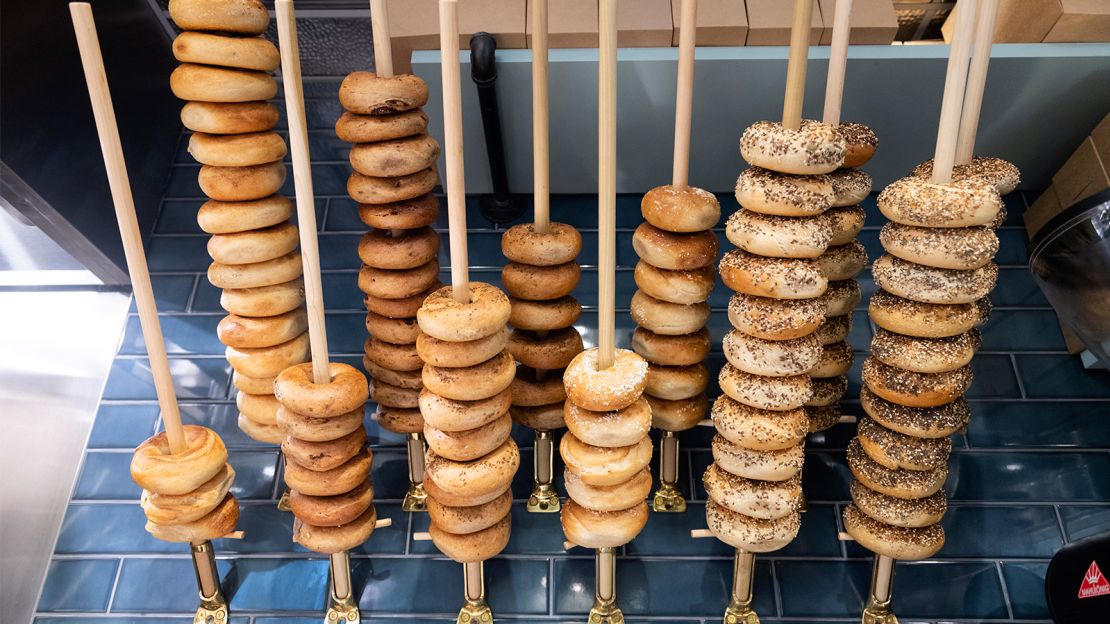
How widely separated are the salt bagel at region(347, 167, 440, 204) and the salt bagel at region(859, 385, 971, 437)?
1.94 ft

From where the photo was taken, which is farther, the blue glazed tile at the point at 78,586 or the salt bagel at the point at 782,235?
the blue glazed tile at the point at 78,586

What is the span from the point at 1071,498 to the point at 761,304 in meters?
0.63

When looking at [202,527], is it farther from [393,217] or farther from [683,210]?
[683,210]

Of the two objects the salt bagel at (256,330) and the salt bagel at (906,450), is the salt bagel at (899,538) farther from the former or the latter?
the salt bagel at (256,330)

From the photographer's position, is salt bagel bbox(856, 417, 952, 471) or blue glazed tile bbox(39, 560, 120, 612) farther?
blue glazed tile bbox(39, 560, 120, 612)

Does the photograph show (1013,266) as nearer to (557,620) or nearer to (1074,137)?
(1074,137)

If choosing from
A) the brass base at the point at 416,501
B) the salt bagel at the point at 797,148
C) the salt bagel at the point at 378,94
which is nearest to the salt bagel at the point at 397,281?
the salt bagel at the point at 378,94

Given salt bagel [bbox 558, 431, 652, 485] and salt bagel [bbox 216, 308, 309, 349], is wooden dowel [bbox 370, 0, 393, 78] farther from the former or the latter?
salt bagel [bbox 558, 431, 652, 485]

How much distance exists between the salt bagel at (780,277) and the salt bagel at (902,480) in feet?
0.85

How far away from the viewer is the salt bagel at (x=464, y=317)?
3.41 feet

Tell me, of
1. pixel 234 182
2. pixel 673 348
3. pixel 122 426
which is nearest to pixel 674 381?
pixel 673 348

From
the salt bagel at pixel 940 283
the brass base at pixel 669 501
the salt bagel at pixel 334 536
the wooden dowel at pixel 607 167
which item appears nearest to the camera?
the wooden dowel at pixel 607 167

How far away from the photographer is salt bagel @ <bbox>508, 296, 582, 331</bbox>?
120 centimetres

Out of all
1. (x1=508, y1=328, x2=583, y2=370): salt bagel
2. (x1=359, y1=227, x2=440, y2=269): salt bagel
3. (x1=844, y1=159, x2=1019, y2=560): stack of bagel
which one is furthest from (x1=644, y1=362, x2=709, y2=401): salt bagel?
Answer: (x1=359, y1=227, x2=440, y2=269): salt bagel
